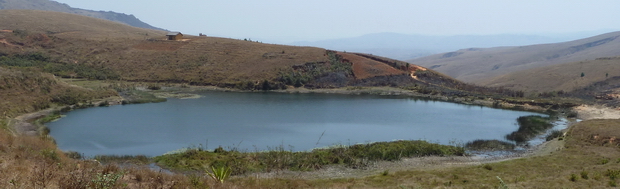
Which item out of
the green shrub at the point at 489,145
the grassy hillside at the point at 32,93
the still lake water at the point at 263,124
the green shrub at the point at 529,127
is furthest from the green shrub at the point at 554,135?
the grassy hillside at the point at 32,93

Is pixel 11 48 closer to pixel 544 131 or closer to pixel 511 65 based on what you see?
pixel 544 131

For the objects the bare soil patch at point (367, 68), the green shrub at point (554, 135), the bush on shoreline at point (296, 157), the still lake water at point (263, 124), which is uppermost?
the bare soil patch at point (367, 68)

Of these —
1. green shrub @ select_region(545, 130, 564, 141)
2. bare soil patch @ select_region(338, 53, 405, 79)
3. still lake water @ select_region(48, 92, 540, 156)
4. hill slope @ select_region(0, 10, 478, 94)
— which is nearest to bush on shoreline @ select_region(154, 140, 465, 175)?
still lake water @ select_region(48, 92, 540, 156)

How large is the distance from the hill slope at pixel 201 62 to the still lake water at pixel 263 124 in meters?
15.7

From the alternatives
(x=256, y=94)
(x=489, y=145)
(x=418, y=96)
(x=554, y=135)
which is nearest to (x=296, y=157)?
(x=489, y=145)

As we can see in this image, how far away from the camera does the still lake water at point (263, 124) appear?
2727cm

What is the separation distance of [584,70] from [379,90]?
40383mm

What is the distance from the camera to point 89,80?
200 ft

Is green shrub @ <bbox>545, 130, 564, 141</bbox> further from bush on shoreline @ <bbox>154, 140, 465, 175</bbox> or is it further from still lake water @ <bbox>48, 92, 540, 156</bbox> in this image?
bush on shoreline @ <bbox>154, 140, 465, 175</bbox>

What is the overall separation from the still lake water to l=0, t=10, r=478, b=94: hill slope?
15.7m

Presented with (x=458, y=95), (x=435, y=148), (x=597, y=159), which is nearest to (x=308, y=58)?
(x=458, y=95)

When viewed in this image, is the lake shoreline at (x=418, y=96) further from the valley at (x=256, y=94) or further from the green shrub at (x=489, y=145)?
the green shrub at (x=489, y=145)

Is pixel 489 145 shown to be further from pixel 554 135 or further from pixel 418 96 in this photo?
pixel 418 96

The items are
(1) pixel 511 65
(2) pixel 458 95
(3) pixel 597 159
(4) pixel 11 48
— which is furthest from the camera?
(1) pixel 511 65
